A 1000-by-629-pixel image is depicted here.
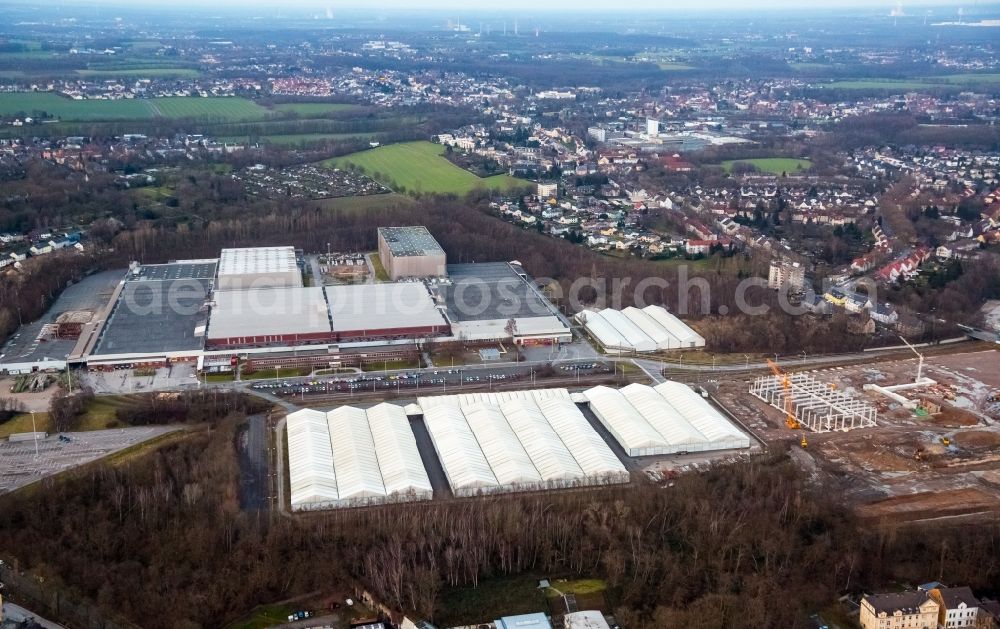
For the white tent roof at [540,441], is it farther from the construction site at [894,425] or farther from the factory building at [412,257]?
the factory building at [412,257]

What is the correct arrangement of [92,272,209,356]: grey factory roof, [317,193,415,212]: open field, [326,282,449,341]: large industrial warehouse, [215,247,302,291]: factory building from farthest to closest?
1. [317,193,415,212]: open field
2. [215,247,302,291]: factory building
3. [326,282,449,341]: large industrial warehouse
4. [92,272,209,356]: grey factory roof

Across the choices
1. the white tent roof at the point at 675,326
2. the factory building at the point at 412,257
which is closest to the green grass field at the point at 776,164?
the factory building at the point at 412,257

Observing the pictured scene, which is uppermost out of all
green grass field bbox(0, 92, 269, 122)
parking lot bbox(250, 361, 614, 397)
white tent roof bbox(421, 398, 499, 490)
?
green grass field bbox(0, 92, 269, 122)

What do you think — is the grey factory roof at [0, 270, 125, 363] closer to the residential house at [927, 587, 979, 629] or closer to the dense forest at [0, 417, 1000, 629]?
the dense forest at [0, 417, 1000, 629]

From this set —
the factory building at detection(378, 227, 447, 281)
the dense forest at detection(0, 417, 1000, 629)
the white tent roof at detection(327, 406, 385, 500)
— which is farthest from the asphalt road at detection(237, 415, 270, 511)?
the factory building at detection(378, 227, 447, 281)

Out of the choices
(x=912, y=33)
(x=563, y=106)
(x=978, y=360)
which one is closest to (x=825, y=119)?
(x=563, y=106)

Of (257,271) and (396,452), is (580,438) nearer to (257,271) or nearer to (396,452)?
(396,452)
